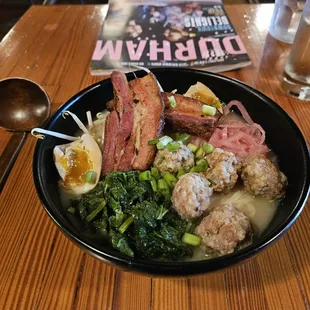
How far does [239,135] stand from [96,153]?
1.77 ft

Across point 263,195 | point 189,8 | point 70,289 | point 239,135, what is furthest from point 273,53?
point 70,289

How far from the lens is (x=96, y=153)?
4.07ft

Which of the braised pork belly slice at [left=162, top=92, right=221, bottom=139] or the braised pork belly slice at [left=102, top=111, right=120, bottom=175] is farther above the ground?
the braised pork belly slice at [left=162, top=92, right=221, bottom=139]

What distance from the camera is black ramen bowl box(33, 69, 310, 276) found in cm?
81

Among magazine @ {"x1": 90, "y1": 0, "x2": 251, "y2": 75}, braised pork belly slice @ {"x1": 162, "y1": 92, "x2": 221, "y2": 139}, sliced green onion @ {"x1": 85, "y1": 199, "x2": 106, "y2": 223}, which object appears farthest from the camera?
magazine @ {"x1": 90, "y1": 0, "x2": 251, "y2": 75}

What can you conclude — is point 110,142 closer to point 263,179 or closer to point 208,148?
point 208,148

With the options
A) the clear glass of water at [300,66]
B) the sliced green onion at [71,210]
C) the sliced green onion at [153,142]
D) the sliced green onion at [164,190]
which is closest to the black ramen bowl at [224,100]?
the sliced green onion at [71,210]

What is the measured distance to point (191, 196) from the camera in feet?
3.20

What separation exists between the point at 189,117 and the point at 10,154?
29.5 inches

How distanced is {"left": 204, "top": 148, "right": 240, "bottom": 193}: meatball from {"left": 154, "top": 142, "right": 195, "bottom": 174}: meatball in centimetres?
7

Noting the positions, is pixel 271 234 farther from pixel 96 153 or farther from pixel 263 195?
pixel 96 153

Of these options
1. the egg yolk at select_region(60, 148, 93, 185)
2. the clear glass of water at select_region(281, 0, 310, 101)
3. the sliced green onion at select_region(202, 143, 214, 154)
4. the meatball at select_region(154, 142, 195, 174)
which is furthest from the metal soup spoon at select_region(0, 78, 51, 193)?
the clear glass of water at select_region(281, 0, 310, 101)

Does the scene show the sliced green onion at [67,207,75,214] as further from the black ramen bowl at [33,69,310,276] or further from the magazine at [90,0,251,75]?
the magazine at [90,0,251,75]

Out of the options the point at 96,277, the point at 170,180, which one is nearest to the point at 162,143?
the point at 170,180
